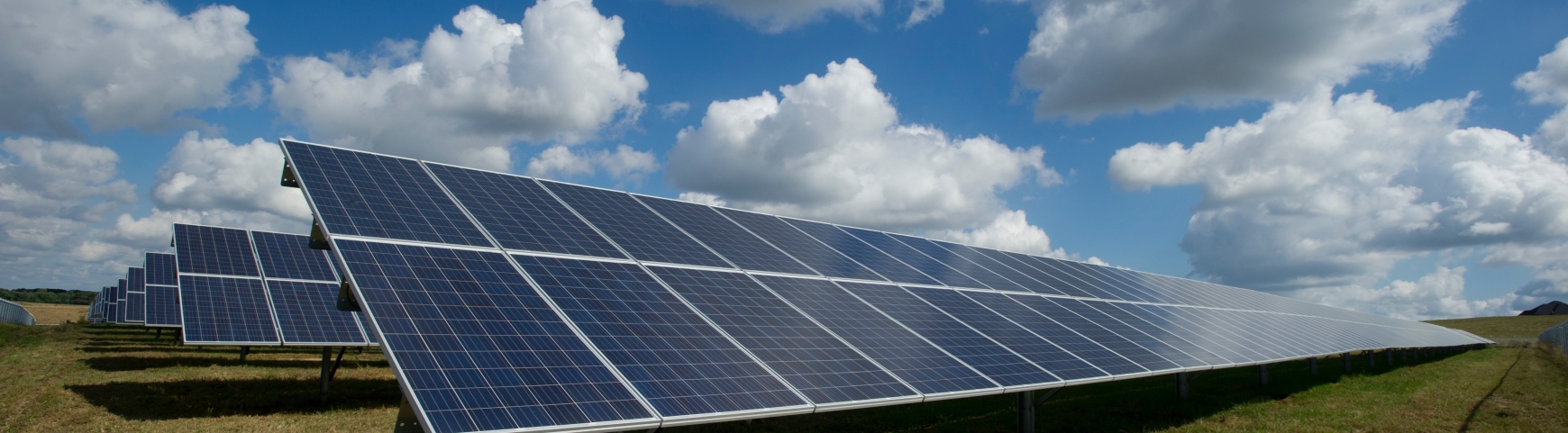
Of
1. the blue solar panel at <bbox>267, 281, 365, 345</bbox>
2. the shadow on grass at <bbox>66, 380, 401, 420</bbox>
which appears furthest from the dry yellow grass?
the shadow on grass at <bbox>66, 380, 401, 420</bbox>

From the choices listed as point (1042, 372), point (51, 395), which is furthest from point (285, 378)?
point (1042, 372)

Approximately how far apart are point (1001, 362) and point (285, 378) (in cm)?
2148

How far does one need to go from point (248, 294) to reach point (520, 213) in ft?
56.9

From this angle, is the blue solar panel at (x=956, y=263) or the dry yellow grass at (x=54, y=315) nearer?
the blue solar panel at (x=956, y=263)

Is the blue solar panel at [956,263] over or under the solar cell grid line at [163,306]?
over

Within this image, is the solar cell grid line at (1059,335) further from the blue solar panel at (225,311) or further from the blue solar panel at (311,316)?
the blue solar panel at (225,311)

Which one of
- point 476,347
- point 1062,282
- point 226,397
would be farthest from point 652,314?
point 1062,282

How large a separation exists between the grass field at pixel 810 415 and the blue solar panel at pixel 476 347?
241 inches

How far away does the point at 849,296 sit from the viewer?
1458cm

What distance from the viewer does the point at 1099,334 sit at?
17.5 m

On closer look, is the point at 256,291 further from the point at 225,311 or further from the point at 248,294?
the point at 225,311

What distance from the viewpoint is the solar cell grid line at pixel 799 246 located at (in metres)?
16.7

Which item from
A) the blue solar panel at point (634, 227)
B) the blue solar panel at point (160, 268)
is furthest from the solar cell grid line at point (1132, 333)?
the blue solar panel at point (160, 268)

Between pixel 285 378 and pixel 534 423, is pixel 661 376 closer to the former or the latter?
pixel 534 423
